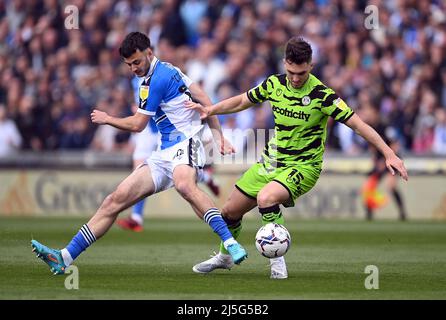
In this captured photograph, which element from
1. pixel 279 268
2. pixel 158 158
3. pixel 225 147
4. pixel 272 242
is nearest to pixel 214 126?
pixel 225 147

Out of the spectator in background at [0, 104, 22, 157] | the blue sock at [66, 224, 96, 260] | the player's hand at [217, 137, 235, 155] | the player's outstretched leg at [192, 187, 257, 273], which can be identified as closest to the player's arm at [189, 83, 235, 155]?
the player's hand at [217, 137, 235, 155]

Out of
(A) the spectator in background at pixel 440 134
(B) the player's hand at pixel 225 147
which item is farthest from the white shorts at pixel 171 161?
(A) the spectator in background at pixel 440 134

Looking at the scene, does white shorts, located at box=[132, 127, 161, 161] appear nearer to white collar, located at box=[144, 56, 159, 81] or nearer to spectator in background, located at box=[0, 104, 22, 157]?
spectator in background, located at box=[0, 104, 22, 157]

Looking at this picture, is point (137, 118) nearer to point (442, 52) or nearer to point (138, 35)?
point (138, 35)

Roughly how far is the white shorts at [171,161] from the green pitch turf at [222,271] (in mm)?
923

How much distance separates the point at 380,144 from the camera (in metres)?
9.56

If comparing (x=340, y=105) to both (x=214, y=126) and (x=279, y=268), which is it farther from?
(x=279, y=268)

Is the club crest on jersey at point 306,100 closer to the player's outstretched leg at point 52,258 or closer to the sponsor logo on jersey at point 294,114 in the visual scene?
the sponsor logo on jersey at point 294,114

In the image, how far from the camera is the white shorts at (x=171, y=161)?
10197mm

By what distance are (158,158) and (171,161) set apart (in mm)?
148

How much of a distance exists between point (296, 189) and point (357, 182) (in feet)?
32.9

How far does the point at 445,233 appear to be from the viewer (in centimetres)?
1641

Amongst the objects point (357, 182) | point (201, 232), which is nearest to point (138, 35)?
point (201, 232)
